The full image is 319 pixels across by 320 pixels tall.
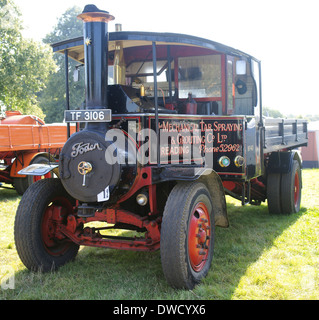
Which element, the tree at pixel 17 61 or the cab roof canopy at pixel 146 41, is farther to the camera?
the tree at pixel 17 61

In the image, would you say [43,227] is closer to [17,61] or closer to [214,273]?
[214,273]

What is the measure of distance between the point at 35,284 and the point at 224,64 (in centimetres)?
308

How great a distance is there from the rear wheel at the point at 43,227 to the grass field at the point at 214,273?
129mm

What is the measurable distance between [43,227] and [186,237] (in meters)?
1.46

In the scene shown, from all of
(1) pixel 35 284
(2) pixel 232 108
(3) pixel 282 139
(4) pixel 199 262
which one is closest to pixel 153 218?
(4) pixel 199 262

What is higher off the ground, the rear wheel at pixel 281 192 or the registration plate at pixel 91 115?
the registration plate at pixel 91 115

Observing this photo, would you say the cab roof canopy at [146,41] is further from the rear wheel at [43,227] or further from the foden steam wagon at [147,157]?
the rear wheel at [43,227]

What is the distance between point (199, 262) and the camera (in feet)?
11.5

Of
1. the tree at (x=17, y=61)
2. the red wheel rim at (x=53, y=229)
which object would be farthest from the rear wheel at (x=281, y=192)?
the tree at (x=17, y=61)

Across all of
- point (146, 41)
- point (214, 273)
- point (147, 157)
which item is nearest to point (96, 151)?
point (147, 157)

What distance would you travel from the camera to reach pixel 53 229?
383cm

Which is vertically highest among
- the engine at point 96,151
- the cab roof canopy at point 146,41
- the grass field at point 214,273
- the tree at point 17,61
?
the tree at point 17,61

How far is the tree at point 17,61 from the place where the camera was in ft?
62.7

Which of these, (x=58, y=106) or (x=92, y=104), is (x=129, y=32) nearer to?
(x=92, y=104)
